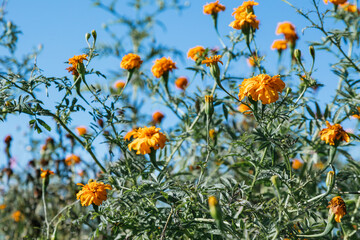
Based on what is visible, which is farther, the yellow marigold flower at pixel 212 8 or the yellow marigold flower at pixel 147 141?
the yellow marigold flower at pixel 212 8

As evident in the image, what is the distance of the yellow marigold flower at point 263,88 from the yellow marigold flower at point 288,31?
49.8 inches

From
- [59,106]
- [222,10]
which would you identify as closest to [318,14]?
[222,10]

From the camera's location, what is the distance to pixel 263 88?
3.94 feet

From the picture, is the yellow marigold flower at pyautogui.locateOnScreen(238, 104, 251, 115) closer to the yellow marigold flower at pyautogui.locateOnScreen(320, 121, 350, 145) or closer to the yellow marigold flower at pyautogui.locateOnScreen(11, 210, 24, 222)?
the yellow marigold flower at pyautogui.locateOnScreen(320, 121, 350, 145)

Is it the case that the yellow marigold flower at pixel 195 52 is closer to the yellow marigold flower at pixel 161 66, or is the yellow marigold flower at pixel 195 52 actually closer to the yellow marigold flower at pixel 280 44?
the yellow marigold flower at pixel 161 66

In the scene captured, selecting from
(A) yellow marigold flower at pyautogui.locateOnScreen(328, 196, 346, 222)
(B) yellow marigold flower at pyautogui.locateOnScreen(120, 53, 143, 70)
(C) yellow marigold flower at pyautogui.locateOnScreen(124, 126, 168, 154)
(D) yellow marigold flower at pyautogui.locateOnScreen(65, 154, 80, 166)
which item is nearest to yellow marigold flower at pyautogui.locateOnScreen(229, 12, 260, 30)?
(B) yellow marigold flower at pyautogui.locateOnScreen(120, 53, 143, 70)

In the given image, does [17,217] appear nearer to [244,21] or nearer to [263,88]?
[244,21]

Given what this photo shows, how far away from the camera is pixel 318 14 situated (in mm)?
1612

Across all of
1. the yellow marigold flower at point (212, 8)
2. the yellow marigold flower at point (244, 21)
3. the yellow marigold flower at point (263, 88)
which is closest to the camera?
the yellow marigold flower at point (263, 88)

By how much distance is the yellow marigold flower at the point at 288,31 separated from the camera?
2402 mm

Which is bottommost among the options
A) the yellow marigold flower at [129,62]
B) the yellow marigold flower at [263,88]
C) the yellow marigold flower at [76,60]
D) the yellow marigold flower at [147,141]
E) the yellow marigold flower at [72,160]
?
the yellow marigold flower at [147,141]

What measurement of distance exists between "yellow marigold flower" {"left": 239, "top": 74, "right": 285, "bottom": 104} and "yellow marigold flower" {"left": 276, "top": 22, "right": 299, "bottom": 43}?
4.15 ft

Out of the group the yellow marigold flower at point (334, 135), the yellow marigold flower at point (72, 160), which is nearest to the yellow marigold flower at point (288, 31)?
the yellow marigold flower at point (334, 135)

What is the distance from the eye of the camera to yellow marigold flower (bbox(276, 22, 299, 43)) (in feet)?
7.88
